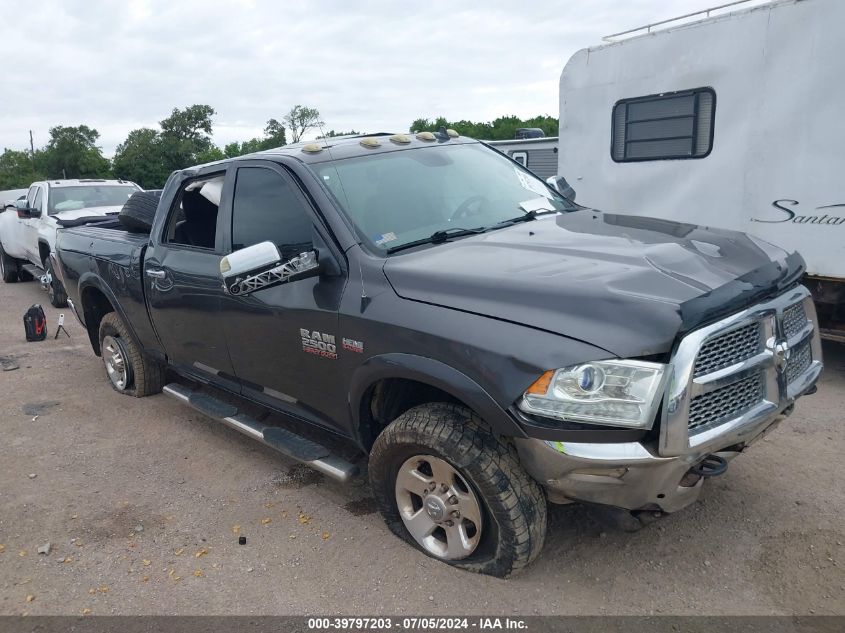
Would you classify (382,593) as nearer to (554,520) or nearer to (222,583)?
(222,583)

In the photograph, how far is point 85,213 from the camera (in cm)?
1010


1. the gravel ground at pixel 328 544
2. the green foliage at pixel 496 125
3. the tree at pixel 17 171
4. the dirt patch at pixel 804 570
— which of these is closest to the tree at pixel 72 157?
the tree at pixel 17 171

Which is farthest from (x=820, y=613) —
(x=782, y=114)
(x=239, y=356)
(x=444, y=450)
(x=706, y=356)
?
(x=782, y=114)

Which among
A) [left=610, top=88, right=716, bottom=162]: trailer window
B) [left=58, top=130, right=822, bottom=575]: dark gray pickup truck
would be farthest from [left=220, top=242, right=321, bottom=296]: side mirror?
[left=610, top=88, right=716, bottom=162]: trailer window

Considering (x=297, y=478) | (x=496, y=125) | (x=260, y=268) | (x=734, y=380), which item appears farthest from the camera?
(x=496, y=125)

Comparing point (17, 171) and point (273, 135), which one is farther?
point (17, 171)

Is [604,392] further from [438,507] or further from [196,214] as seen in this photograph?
[196,214]

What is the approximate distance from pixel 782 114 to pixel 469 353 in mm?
4295

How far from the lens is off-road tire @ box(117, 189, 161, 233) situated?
541 cm

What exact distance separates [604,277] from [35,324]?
7284mm

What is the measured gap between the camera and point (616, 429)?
7.97 feet

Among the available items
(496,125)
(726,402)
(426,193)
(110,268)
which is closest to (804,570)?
(726,402)

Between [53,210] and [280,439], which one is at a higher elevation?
[53,210]

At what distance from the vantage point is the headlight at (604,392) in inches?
93.7
